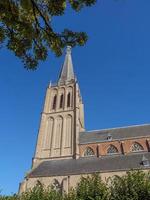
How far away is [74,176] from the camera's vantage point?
82.6 feet

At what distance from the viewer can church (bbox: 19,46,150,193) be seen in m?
25.7

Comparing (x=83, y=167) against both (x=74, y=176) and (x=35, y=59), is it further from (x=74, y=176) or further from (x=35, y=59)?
(x=35, y=59)

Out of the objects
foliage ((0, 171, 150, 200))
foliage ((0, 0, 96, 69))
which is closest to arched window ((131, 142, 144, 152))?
foliage ((0, 171, 150, 200))

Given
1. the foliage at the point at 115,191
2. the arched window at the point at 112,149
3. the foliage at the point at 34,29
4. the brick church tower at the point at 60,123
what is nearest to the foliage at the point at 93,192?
the foliage at the point at 115,191

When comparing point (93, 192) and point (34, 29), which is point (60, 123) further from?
point (34, 29)

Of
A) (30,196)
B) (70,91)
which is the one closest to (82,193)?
(30,196)

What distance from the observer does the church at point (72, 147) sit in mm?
25688

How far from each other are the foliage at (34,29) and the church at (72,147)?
20306 millimetres

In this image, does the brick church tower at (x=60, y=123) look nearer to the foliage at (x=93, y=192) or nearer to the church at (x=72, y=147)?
the church at (x=72, y=147)

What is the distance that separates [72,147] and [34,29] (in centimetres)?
3060

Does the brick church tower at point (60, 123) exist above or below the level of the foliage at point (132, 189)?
above

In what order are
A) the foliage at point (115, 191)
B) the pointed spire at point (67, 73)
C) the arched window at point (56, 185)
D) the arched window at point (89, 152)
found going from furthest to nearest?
the pointed spire at point (67, 73), the arched window at point (89, 152), the arched window at point (56, 185), the foliage at point (115, 191)

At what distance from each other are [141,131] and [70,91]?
53.3 feet

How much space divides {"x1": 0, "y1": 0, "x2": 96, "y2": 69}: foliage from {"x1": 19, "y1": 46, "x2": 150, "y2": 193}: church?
2031 centimetres
